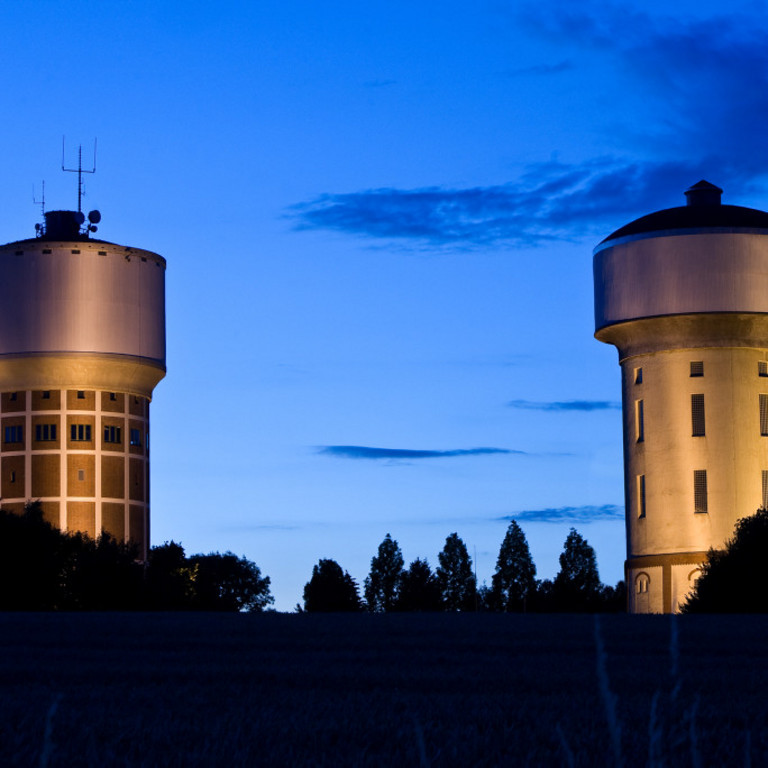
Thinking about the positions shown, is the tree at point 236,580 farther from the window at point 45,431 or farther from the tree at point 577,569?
the window at point 45,431

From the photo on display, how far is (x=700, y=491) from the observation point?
9075cm

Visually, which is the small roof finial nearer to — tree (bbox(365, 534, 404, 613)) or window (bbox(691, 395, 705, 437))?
window (bbox(691, 395, 705, 437))

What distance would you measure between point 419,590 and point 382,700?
133 m

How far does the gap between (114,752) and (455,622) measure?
20065 millimetres

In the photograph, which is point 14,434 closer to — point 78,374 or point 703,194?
point 78,374

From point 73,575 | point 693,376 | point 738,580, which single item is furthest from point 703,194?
point 73,575

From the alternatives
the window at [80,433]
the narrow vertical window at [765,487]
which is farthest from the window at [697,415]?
the window at [80,433]

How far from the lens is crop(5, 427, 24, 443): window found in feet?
398

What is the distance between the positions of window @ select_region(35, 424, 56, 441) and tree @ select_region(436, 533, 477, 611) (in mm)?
39532

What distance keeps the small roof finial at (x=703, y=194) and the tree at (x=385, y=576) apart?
5810cm

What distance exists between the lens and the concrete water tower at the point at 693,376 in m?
89.6

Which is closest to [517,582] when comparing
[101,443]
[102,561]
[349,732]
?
[101,443]

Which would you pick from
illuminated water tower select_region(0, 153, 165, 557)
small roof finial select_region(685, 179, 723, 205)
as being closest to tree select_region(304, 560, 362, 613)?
illuminated water tower select_region(0, 153, 165, 557)

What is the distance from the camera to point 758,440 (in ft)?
298
